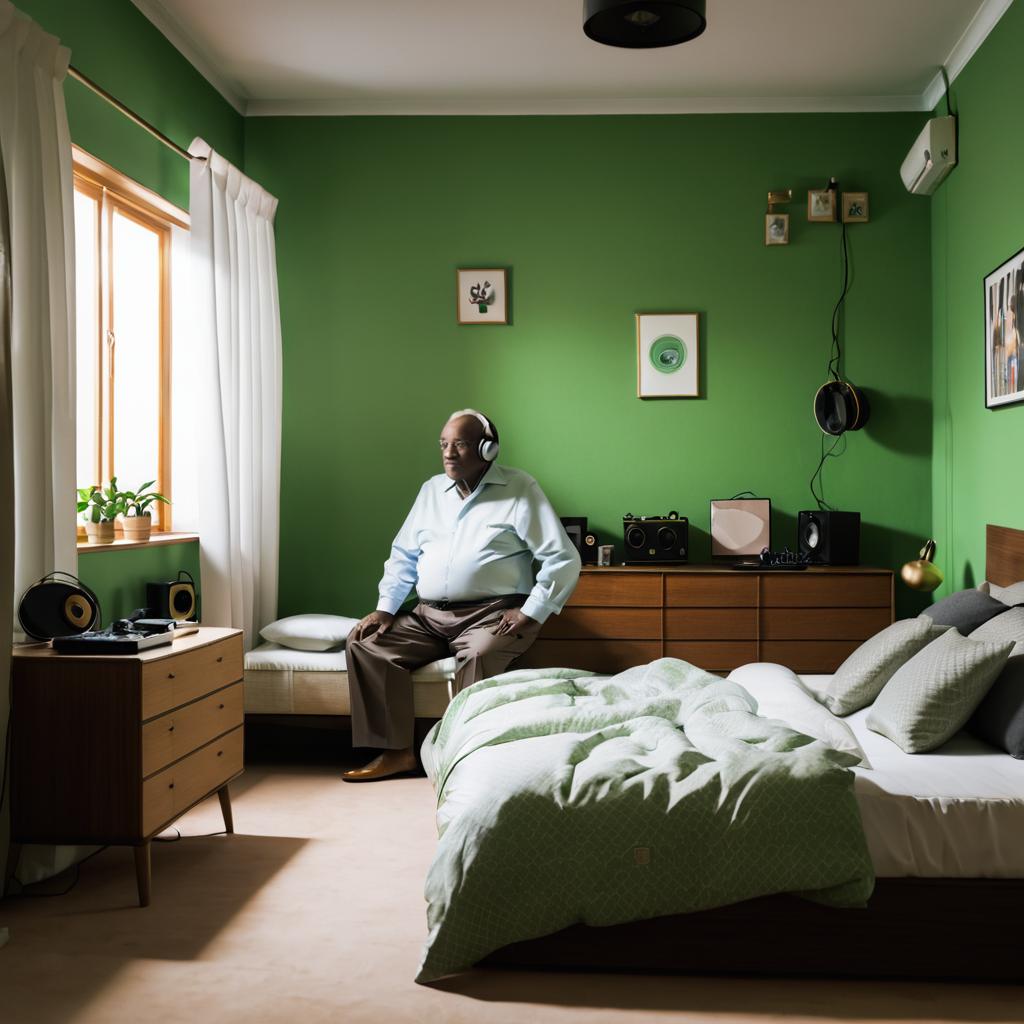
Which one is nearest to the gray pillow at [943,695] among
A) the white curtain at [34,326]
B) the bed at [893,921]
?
the bed at [893,921]

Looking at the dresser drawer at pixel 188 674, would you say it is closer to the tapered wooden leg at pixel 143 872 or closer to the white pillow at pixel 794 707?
the tapered wooden leg at pixel 143 872

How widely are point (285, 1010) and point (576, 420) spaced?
10.9 feet

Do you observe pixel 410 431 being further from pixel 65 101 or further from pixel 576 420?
pixel 65 101

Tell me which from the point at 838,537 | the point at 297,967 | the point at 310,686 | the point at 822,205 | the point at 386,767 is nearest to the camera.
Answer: the point at 297,967

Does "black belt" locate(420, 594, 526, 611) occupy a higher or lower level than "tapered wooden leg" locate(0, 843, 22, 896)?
higher

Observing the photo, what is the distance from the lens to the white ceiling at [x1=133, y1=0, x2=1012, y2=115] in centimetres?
410

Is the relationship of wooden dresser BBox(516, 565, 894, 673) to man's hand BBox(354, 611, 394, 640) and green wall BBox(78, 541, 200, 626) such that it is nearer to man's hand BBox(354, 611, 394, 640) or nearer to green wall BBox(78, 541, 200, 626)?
man's hand BBox(354, 611, 394, 640)

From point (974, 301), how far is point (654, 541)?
1695 mm

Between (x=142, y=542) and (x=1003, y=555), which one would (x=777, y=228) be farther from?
(x=142, y=542)

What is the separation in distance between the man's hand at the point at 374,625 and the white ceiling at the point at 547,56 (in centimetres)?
239

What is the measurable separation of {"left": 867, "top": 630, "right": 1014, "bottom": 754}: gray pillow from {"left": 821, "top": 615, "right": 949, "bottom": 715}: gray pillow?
0.31 meters

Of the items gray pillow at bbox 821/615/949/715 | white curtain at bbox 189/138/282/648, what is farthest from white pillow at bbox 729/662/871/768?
white curtain at bbox 189/138/282/648

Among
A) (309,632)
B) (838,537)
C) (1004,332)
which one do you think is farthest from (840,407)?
(309,632)

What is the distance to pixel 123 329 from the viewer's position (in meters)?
4.17
